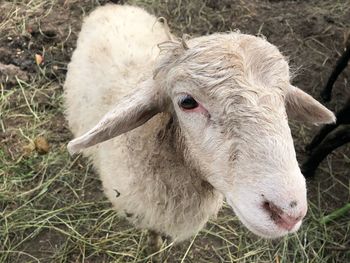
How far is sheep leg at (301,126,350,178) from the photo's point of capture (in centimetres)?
356

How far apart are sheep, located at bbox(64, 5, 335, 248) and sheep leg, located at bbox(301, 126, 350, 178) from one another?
1156mm

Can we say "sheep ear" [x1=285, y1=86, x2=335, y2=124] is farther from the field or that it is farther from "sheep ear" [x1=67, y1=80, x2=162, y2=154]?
the field

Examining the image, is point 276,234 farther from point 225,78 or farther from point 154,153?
point 154,153

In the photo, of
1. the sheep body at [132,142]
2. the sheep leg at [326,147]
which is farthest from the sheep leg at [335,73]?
the sheep body at [132,142]

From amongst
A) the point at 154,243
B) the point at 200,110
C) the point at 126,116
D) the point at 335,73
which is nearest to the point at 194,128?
the point at 200,110

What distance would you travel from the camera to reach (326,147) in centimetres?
369

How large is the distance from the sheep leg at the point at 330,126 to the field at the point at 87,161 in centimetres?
13

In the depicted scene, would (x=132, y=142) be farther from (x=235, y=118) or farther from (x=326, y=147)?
(x=326, y=147)

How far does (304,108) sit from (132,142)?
94 cm

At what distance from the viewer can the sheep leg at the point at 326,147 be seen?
3.56 m

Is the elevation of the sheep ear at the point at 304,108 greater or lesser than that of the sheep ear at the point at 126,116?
greater

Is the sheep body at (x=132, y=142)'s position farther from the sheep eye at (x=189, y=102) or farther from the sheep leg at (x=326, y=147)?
the sheep leg at (x=326, y=147)

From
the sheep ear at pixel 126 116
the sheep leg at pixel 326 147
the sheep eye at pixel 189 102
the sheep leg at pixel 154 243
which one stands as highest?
the sheep eye at pixel 189 102

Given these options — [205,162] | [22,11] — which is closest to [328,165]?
[205,162]
